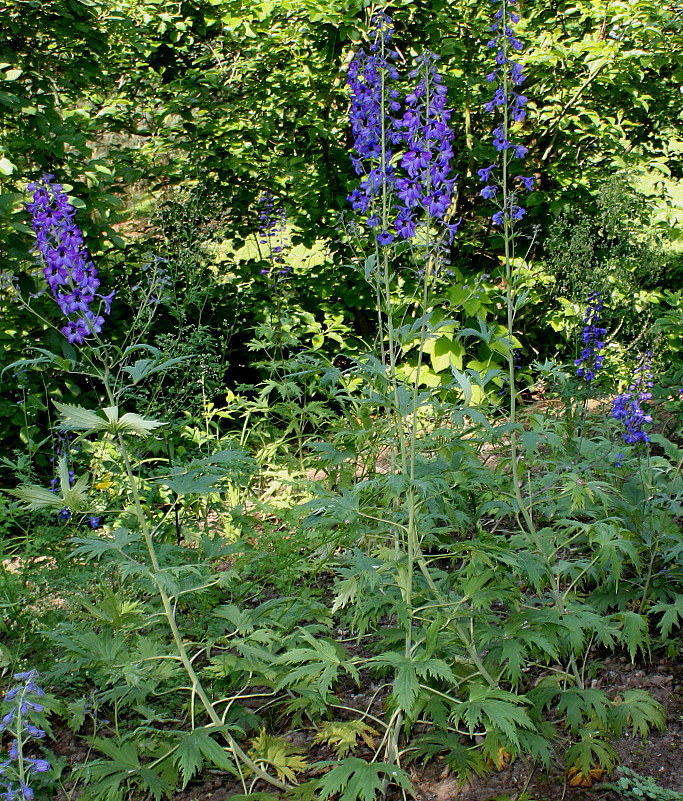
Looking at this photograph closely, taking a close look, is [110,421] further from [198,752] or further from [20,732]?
[198,752]

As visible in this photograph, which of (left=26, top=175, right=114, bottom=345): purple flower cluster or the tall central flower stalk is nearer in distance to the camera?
(left=26, top=175, right=114, bottom=345): purple flower cluster

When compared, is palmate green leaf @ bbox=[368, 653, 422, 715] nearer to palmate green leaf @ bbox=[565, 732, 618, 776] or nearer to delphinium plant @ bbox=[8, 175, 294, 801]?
delphinium plant @ bbox=[8, 175, 294, 801]

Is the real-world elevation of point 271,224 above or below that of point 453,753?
above

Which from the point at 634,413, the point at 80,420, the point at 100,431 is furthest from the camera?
the point at 634,413

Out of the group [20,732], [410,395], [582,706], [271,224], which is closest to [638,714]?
[582,706]

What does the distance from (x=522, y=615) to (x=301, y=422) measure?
2.40 metres

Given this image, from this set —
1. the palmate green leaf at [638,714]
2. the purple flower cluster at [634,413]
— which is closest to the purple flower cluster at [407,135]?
the purple flower cluster at [634,413]

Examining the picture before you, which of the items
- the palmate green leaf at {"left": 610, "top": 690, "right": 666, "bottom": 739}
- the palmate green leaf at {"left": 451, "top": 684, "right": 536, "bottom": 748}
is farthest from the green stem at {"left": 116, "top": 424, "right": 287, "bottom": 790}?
the palmate green leaf at {"left": 610, "top": 690, "right": 666, "bottom": 739}

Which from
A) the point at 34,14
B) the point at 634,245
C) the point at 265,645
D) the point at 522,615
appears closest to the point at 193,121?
the point at 34,14

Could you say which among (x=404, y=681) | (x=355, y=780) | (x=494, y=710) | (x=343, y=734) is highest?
(x=404, y=681)

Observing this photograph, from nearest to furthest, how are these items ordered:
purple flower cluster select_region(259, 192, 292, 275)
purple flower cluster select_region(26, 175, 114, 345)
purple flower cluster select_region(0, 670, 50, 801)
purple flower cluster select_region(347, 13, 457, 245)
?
purple flower cluster select_region(0, 670, 50, 801) < purple flower cluster select_region(26, 175, 114, 345) < purple flower cluster select_region(347, 13, 457, 245) < purple flower cluster select_region(259, 192, 292, 275)

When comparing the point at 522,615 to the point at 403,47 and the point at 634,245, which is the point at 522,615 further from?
the point at 403,47

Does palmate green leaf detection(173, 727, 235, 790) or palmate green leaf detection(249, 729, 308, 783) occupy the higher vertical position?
palmate green leaf detection(173, 727, 235, 790)

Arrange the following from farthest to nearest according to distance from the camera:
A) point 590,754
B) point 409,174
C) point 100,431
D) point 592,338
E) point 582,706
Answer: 1. point 592,338
2. point 409,174
3. point 582,706
4. point 590,754
5. point 100,431
